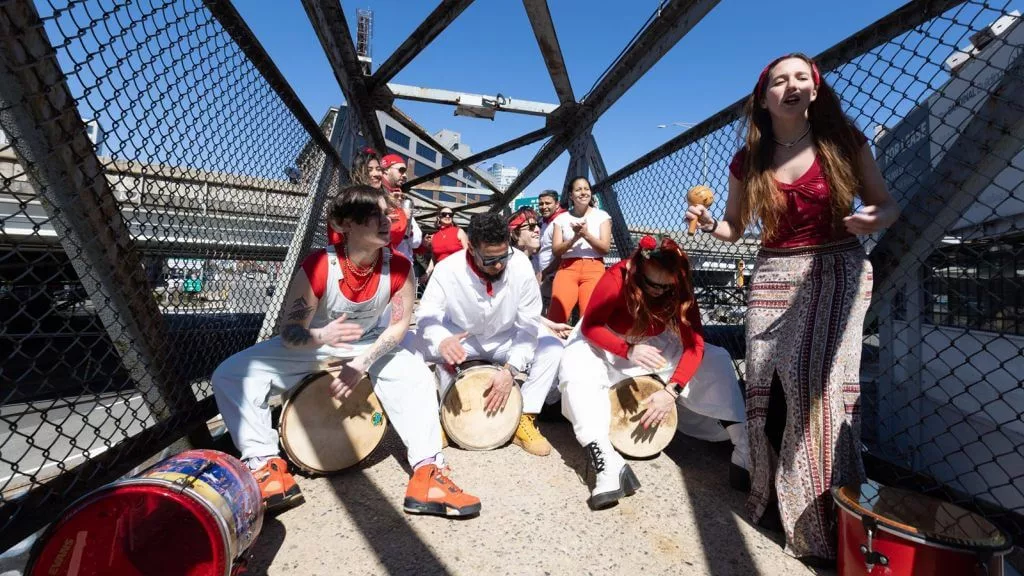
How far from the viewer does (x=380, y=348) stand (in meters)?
2.53

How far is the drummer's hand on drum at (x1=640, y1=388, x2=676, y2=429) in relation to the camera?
254 centimetres

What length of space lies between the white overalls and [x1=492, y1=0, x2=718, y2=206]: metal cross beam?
2949 mm

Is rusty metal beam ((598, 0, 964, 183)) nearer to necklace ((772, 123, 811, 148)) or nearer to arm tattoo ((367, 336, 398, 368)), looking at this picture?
necklace ((772, 123, 811, 148))

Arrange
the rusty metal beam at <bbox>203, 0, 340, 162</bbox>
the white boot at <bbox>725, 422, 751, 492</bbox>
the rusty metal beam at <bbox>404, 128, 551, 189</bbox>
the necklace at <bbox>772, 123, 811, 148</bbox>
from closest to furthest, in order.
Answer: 1. the necklace at <bbox>772, 123, 811, 148</bbox>
2. the rusty metal beam at <bbox>203, 0, 340, 162</bbox>
3. the white boot at <bbox>725, 422, 751, 492</bbox>
4. the rusty metal beam at <bbox>404, 128, 551, 189</bbox>

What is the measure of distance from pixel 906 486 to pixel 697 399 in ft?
3.19

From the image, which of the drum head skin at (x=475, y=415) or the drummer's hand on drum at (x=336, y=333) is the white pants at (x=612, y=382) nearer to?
the drum head skin at (x=475, y=415)

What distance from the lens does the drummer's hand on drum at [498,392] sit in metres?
2.78

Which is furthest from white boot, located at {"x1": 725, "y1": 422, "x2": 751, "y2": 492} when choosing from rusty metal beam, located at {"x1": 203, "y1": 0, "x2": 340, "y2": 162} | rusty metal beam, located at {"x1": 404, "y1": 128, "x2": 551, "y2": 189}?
rusty metal beam, located at {"x1": 404, "y1": 128, "x2": 551, "y2": 189}

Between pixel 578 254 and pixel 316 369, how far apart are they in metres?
2.73

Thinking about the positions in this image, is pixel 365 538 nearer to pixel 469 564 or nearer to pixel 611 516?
pixel 469 564

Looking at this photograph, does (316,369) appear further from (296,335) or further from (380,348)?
(380,348)

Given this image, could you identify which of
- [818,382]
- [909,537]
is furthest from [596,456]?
[909,537]

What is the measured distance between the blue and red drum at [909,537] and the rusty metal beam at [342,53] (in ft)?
15.8

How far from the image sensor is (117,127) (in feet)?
6.26
